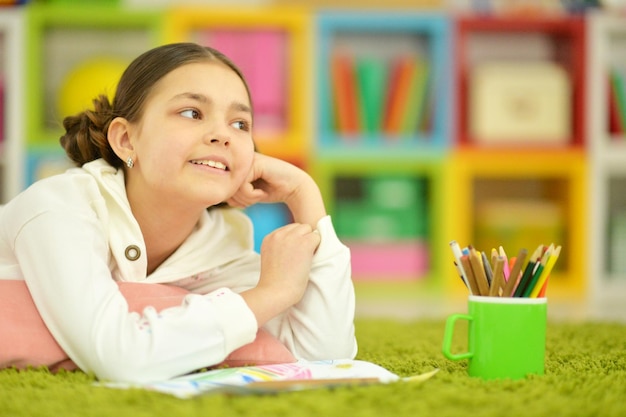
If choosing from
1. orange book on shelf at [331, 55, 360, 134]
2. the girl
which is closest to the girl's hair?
the girl

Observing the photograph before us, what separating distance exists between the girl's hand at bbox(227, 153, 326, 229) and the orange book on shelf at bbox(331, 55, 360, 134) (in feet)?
5.26

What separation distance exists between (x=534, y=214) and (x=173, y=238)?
6.33ft

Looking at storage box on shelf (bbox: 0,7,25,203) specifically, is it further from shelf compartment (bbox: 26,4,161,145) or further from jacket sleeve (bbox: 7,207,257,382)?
jacket sleeve (bbox: 7,207,257,382)

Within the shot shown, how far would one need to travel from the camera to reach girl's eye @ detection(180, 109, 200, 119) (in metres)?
1.08

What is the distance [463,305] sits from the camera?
8.27 feet

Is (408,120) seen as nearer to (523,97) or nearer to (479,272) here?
(523,97)

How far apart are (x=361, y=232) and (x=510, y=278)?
1870 mm

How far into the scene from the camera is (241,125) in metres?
1.15

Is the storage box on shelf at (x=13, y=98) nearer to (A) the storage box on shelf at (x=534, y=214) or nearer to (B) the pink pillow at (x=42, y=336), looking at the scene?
(A) the storage box on shelf at (x=534, y=214)

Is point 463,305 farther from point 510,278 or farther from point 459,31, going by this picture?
point 510,278

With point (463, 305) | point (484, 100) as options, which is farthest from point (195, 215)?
point (484, 100)

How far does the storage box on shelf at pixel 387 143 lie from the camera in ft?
8.97

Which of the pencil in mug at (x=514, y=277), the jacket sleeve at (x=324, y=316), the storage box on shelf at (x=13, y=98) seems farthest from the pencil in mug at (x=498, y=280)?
the storage box on shelf at (x=13, y=98)

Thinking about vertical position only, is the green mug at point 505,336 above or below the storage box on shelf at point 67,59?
below
